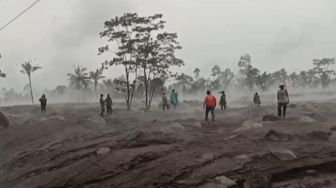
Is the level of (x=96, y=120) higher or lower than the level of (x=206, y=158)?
higher

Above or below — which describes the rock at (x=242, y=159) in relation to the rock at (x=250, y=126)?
below

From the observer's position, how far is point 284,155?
38.4 ft

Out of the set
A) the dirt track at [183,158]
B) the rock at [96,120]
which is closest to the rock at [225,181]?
the dirt track at [183,158]

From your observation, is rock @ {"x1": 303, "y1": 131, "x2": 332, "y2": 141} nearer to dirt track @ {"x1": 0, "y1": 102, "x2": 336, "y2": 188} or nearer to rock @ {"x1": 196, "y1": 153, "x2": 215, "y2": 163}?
dirt track @ {"x1": 0, "y1": 102, "x2": 336, "y2": 188}

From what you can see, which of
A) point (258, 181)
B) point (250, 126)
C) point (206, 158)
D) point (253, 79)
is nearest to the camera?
point (258, 181)

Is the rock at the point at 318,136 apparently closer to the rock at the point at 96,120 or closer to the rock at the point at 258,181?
the rock at the point at 258,181

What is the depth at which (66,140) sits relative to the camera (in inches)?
703

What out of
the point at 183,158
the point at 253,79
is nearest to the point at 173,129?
the point at 183,158

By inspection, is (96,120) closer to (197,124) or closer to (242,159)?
(197,124)

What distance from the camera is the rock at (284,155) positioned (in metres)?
11.6

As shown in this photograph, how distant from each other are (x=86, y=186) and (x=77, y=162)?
2.24m

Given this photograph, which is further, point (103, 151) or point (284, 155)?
point (103, 151)

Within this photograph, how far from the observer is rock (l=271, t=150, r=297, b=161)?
11.6 metres

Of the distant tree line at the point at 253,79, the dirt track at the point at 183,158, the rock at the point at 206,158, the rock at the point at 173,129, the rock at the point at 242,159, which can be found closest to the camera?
the dirt track at the point at 183,158
